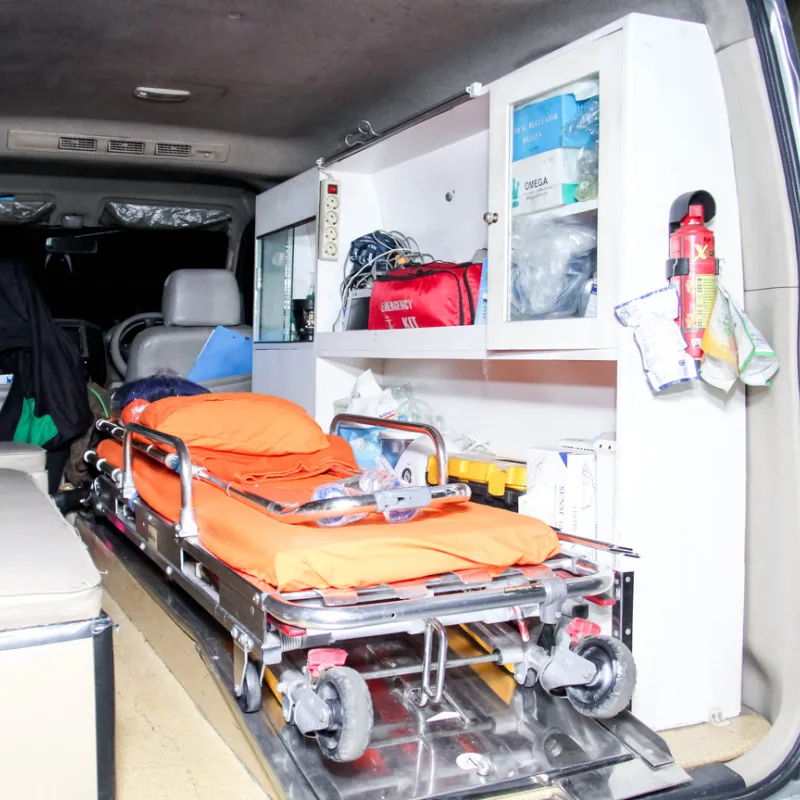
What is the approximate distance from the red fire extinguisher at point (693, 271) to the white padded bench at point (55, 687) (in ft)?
5.27

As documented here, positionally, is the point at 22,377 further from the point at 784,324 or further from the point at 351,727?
the point at 784,324

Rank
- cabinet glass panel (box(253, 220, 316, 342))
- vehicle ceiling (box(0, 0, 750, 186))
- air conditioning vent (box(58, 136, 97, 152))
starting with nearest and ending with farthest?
vehicle ceiling (box(0, 0, 750, 186))
cabinet glass panel (box(253, 220, 316, 342))
air conditioning vent (box(58, 136, 97, 152))

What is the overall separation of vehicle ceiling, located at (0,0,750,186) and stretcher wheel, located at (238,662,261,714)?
2.16m

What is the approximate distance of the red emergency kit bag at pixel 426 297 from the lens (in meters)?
3.06

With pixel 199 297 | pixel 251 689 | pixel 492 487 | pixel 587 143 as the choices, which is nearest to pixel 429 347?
pixel 492 487

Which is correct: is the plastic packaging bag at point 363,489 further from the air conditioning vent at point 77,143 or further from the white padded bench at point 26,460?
the air conditioning vent at point 77,143

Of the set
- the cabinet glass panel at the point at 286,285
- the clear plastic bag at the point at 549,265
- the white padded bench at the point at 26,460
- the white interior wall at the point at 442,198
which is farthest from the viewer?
the cabinet glass panel at the point at 286,285

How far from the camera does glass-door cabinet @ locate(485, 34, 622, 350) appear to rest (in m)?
2.27

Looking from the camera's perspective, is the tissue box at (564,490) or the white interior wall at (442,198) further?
the white interior wall at (442,198)

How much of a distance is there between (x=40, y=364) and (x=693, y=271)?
3.49 m

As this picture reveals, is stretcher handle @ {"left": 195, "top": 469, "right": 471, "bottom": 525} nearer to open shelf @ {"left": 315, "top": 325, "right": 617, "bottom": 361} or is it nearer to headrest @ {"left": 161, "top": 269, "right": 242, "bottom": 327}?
open shelf @ {"left": 315, "top": 325, "right": 617, "bottom": 361}

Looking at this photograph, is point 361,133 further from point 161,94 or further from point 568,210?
point 568,210

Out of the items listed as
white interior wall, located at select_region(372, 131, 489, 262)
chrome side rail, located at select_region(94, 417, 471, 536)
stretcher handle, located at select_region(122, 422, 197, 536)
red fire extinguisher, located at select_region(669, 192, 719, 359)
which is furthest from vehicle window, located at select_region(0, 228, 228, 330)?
red fire extinguisher, located at select_region(669, 192, 719, 359)

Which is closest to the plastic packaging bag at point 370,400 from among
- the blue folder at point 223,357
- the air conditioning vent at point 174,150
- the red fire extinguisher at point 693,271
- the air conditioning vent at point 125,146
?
the blue folder at point 223,357
